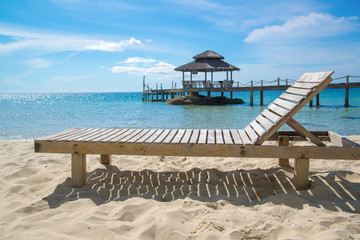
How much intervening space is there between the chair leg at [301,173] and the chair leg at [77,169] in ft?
8.63

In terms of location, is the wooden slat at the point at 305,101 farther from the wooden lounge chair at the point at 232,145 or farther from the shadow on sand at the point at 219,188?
the shadow on sand at the point at 219,188

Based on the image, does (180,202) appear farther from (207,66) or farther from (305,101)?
(207,66)

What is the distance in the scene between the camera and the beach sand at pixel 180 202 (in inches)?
90.8

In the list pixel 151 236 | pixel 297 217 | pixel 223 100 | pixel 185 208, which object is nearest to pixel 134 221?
pixel 151 236

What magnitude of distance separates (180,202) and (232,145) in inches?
34.6

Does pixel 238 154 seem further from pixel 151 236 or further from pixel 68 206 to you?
pixel 68 206

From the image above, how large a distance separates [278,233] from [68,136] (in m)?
2.83

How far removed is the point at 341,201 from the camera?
2.88 m

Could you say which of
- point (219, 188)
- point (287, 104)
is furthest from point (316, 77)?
point (219, 188)

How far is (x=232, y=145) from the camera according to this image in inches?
125

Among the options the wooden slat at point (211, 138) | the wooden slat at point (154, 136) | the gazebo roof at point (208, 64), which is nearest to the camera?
the wooden slat at point (211, 138)

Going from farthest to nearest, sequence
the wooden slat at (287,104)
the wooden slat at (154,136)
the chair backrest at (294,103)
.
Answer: the wooden slat at (154,136)
the wooden slat at (287,104)
the chair backrest at (294,103)

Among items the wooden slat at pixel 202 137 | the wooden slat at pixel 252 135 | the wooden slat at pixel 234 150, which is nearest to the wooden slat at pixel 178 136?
the wooden slat at pixel 234 150

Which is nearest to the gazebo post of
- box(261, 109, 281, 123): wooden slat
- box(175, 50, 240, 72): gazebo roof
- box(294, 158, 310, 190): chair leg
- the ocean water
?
box(175, 50, 240, 72): gazebo roof
